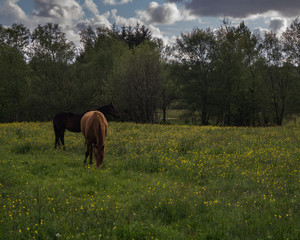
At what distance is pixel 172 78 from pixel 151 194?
34.6 meters

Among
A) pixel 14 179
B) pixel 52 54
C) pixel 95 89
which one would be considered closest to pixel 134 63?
pixel 95 89

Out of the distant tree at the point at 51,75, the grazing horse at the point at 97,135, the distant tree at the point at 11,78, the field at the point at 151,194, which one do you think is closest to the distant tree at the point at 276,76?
the field at the point at 151,194

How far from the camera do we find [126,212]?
5688 mm

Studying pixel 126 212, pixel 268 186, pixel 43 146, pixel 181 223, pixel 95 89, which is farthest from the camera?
pixel 95 89

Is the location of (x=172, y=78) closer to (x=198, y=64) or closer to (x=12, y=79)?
(x=198, y=64)

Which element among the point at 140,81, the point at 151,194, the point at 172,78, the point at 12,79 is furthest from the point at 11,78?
the point at 151,194

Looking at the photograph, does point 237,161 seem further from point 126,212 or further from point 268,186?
point 126,212

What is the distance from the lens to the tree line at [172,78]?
32188 mm

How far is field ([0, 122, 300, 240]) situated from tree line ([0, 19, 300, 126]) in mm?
20106


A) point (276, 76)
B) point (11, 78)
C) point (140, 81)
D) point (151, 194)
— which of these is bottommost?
point (151, 194)

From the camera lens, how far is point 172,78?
131ft

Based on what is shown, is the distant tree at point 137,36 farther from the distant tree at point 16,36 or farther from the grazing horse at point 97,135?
the grazing horse at point 97,135

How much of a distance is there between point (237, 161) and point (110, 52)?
32584 millimetres

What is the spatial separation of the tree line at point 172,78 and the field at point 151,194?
20.1 meters
